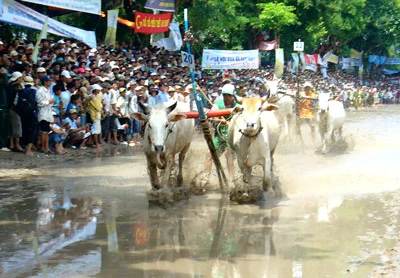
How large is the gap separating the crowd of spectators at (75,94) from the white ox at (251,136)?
1.20 metres

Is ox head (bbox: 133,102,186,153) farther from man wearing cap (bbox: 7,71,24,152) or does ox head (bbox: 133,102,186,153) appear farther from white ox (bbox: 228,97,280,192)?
man wearing cap (bbox: 7,71,24,152)

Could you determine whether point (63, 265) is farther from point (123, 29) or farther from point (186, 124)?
point (123, 29)

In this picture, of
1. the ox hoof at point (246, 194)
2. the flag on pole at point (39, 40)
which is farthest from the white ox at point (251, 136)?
the flag on pole at point (39, 40)

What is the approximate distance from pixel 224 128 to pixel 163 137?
8.07 ft

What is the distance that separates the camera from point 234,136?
977 cm

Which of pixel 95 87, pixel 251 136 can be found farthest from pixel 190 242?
pixel 95 87

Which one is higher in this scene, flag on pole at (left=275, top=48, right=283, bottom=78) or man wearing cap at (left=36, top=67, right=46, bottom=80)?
flag on pole at (left=275, top=48, right=283, bottom=78)

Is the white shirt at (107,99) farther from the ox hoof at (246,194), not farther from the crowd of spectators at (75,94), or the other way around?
the ox hoof at (246,194)

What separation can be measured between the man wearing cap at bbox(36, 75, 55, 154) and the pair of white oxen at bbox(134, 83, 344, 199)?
4502 mm

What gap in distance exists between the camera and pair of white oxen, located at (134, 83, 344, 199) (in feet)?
28.9

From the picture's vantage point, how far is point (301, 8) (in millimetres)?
36906

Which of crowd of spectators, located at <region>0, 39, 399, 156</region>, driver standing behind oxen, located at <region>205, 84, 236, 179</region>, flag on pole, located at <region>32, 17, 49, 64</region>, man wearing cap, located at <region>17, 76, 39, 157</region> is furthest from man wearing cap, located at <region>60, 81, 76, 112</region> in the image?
driver standing behind oxen, located at <region>205, 84, 236, 179</region>

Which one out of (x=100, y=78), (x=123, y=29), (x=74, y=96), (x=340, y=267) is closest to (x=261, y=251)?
(x=340, y=267)

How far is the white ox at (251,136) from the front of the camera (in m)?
9.05
